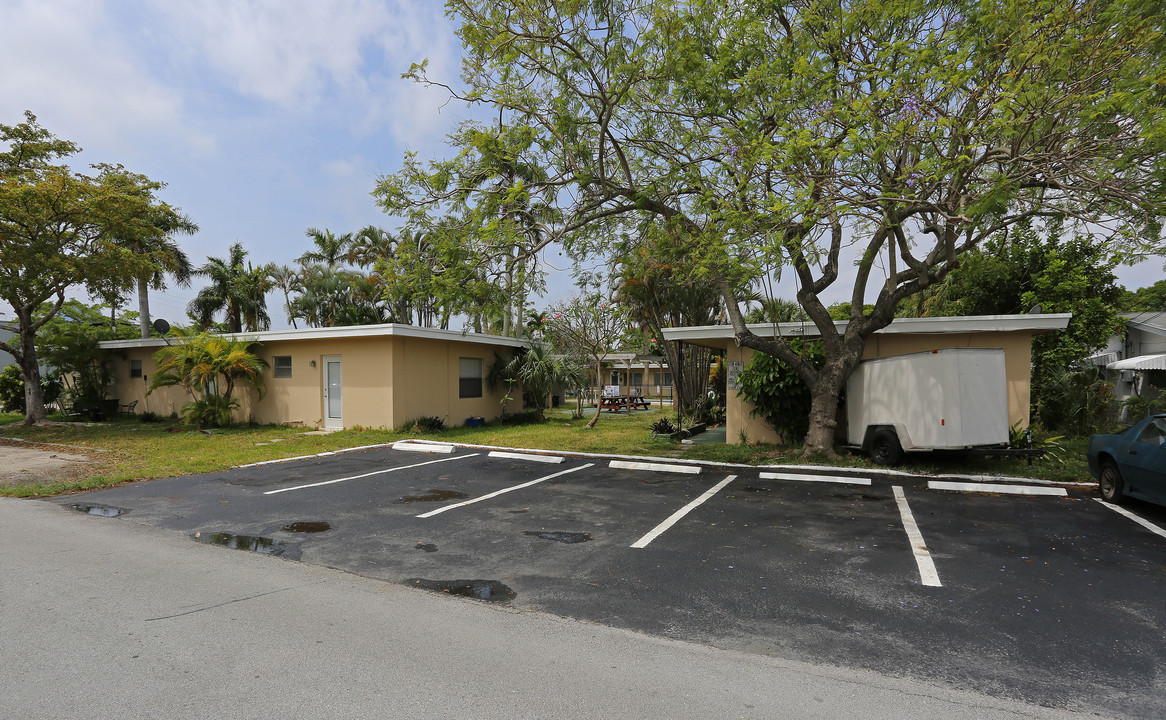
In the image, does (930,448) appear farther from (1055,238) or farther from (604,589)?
(1055,238)

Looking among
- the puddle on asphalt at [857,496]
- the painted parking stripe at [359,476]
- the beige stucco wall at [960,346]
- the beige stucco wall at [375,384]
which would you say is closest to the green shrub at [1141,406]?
the beige stucco wall at [960,346]

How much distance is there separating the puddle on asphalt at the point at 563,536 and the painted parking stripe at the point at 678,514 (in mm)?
586

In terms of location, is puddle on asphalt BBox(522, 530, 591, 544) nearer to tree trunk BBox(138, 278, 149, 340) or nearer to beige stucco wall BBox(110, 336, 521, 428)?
beige stucco wall BBox(110, 336, 521, 428)

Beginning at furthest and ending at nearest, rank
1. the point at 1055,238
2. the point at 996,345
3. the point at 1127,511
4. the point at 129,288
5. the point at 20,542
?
the point at 129,288, the point at 1055,238, the point at 996,345, the point at 1127,511, the point at 20,542

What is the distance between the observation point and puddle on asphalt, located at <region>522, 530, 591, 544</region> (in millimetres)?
6258

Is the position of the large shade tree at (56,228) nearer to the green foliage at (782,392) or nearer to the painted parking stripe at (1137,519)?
the green foliage at (782,392)

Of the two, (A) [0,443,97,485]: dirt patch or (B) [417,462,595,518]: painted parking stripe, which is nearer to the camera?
(B) [417,462,595,518]: painted parking stripe

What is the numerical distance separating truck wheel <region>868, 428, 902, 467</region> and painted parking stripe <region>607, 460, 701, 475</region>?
128 inches

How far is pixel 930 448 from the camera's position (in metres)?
9.60

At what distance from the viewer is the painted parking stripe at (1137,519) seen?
6.35 meters

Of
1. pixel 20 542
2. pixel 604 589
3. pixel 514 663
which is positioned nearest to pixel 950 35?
pixel 604 589

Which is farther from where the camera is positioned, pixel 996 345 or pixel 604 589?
pixel 996 345

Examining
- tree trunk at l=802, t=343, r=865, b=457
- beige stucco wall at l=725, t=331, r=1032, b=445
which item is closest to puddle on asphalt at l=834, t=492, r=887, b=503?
tree trunk at l=802, t=343, r=865, b=457

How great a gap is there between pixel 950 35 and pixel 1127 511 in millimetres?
6493
